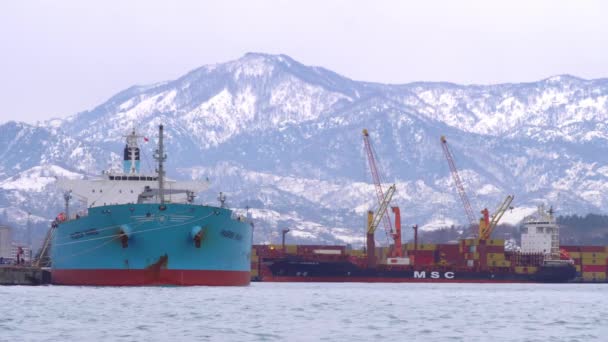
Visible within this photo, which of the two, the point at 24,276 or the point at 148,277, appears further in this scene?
the point at 24,276

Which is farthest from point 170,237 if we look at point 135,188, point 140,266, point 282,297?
point 135,188

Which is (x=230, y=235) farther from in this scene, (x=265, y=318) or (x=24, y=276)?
Result: (x=265, y=318)

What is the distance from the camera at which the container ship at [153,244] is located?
358ft

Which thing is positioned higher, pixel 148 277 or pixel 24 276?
pixel 24 276

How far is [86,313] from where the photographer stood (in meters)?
81.2

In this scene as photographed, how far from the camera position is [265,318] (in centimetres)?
8050

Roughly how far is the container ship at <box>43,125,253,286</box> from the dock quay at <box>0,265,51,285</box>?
55.4 ft

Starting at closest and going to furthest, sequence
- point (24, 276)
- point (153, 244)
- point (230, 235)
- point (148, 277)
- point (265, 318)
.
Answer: point (265, 318)
point (153, 244)
point (148, 277)
point (230, 235)
point (24, 276)

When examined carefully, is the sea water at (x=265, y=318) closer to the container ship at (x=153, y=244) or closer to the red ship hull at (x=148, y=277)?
the red ship hull at (x=148, y=277)

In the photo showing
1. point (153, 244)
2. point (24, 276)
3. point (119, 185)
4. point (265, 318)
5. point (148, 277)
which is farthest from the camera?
point (24, 276)

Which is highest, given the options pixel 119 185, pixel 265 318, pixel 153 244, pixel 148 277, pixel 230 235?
pixel 119 185

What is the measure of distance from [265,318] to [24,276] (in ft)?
205

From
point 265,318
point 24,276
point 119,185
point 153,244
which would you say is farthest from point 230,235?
point 265,318

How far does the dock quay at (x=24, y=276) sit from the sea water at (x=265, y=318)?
25.3 meters
